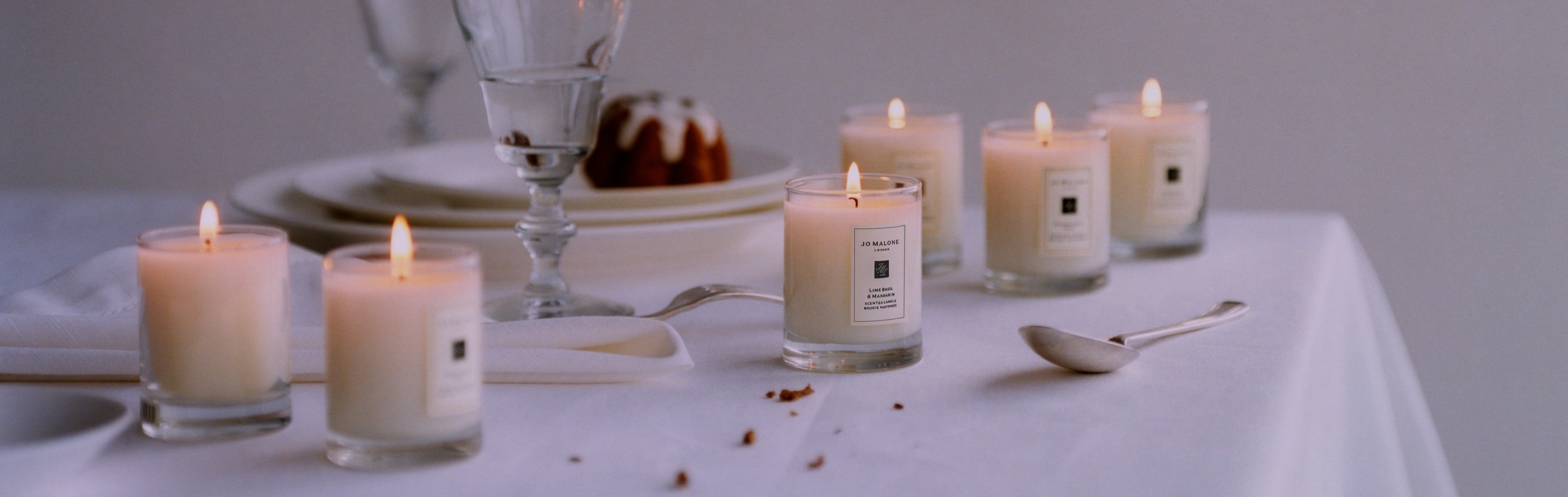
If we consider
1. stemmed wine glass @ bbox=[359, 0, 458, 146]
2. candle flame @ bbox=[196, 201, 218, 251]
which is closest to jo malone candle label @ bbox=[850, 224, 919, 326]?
candle flame @ bbox=[196, 201, 218, 251]

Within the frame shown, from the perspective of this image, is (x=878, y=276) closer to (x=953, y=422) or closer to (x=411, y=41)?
(x=953, y=422)

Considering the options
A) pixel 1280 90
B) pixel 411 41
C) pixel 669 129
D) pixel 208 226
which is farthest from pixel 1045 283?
pixel 1280 90

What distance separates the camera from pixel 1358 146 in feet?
7.75

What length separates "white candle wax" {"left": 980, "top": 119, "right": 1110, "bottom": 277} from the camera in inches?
39.6

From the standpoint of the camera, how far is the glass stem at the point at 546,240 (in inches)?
37.0

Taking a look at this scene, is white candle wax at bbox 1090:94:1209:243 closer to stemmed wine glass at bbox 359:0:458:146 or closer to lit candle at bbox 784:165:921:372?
lit candle at bbox 784:165:921:372

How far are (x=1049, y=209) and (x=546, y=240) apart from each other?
381 millimetres

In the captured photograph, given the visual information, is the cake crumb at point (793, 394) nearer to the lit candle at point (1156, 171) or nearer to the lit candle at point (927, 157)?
the lit candle at point (927, 157)

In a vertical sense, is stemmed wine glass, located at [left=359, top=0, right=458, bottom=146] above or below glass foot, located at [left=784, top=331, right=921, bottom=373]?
above

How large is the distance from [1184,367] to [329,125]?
2.53m

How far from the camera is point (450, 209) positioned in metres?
1.20

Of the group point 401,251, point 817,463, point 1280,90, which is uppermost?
Result: point 1280,90

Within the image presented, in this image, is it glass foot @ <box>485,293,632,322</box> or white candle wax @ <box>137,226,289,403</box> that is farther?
glass foot @ <box>485,293,632,322</box>

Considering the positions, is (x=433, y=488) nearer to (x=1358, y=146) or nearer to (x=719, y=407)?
(x=719, y=407)
